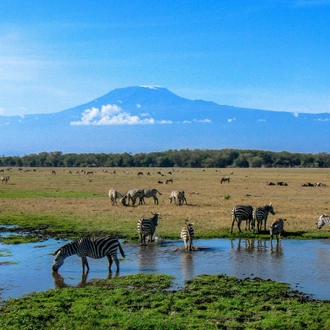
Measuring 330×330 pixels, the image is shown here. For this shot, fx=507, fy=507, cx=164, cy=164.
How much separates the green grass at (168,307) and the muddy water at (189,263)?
87 cm

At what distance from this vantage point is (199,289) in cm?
1301

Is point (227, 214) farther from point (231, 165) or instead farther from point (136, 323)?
point (231, 165)

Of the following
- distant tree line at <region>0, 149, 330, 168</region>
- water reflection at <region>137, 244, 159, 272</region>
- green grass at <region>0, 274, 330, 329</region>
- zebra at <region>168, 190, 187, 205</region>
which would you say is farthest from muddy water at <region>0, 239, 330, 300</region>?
distant tree line at <region>0, 149, 330, 168</region>

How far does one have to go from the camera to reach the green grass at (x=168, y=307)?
33.6 ft

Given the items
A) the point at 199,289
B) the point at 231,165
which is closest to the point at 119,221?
the point at 199,289

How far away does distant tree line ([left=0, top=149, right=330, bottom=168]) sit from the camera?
371 feet

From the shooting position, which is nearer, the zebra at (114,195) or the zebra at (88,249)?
the zebra at (88,249)

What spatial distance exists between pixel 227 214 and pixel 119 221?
19.9 ft

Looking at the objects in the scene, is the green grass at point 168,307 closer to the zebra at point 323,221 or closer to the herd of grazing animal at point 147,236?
the herd of grazing animal at point 147,236

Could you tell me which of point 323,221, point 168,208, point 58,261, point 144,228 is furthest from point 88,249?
point 168,208

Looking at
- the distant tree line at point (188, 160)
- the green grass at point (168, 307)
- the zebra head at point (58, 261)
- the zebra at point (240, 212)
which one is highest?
the distant tree line at point (188, 160)

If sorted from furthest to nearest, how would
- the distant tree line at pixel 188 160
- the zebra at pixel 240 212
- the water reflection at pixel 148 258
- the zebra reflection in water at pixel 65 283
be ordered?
the distant tree line at pixel 188 160, the zebra at pixel 240 212, the water reflection at pixel 148 258, the zebra reflection in water at pixel 65 283

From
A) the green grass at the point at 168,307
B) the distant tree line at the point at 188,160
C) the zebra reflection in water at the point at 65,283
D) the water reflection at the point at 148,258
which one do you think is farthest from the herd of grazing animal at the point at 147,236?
the distant tree line at the point at 188,160

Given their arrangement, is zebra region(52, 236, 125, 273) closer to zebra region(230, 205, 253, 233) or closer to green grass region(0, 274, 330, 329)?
green grass region(0, 274, 330, 329)
